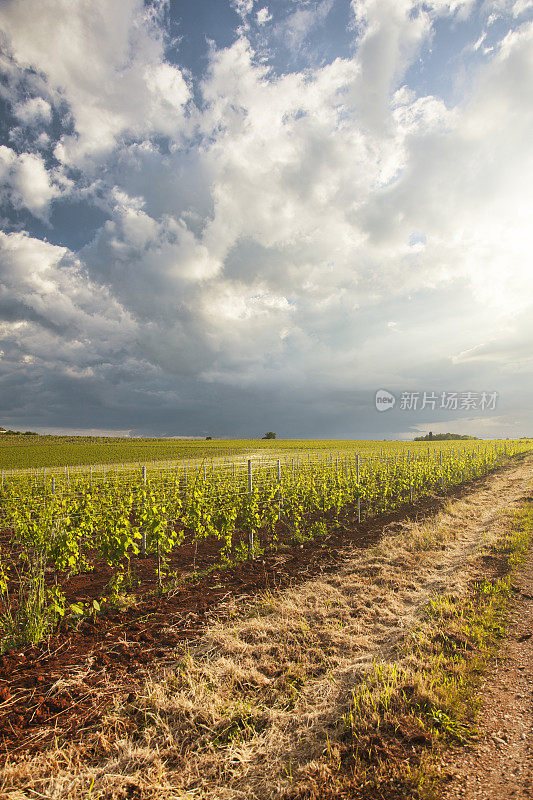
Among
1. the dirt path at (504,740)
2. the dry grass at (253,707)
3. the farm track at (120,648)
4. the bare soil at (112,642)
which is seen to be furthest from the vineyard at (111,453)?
the dirt path at (504,740)

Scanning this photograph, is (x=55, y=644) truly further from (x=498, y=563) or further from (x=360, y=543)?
(x=498, y=563)

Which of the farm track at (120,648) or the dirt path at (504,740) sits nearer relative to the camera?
the dirt path at (504,740)

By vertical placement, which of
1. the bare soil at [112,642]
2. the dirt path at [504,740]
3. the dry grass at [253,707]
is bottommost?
the bare soil at [112,642]

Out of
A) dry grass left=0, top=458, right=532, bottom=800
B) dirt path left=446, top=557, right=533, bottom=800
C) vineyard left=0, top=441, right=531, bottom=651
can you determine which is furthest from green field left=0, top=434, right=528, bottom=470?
dirt path left=446, top=557, right=533, bottom=800

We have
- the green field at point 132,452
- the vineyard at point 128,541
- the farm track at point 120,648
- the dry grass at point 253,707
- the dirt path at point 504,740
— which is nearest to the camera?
the dirt path at point 504,740

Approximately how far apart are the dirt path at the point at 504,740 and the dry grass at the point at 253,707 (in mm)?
744

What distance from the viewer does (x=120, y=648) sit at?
4.48 metres

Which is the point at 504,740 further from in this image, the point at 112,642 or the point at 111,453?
the point at 111,453

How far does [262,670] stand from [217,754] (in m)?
1.14

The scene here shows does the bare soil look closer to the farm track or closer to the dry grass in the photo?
the farm track

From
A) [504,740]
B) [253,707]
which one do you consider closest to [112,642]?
[253,707]

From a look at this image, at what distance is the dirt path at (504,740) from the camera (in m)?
2.45

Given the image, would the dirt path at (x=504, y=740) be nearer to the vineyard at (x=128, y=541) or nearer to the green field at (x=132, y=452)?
the vineyard at (x=128, y=541)

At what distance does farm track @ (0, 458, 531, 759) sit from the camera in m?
3.33
